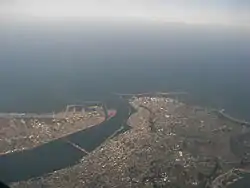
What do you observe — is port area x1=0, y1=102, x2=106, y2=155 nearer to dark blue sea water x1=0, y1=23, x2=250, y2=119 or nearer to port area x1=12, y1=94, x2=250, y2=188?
dark blue sea water x1=0, y1=23, x2=250, y2=119

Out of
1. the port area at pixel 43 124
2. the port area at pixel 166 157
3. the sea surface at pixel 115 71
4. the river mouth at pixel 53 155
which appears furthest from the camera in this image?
the sea surface at pixel 115 71

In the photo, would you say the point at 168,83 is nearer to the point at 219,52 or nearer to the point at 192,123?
the point at 192,123

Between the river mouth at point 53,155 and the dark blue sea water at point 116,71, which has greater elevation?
the dark blue sea water at point 116,71

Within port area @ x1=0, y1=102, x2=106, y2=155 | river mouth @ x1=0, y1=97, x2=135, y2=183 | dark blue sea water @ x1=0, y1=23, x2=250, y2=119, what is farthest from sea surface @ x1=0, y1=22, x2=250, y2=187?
river mouth @ x1=0, y1=97, x2=135, y2=183

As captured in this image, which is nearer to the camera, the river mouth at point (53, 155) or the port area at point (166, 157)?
the port area at point (166, 157)

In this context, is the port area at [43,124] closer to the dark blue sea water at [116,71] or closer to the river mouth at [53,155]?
the river mouth at [53,155]

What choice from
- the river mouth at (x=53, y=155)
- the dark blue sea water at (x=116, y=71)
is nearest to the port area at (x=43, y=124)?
the river mouth at (x=53, y=155)

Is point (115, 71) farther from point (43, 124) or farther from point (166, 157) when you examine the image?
point (166, 157)

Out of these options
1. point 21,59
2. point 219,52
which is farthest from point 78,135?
point 219,52

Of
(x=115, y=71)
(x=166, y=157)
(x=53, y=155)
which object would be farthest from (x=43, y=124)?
(x=115, y=71)
